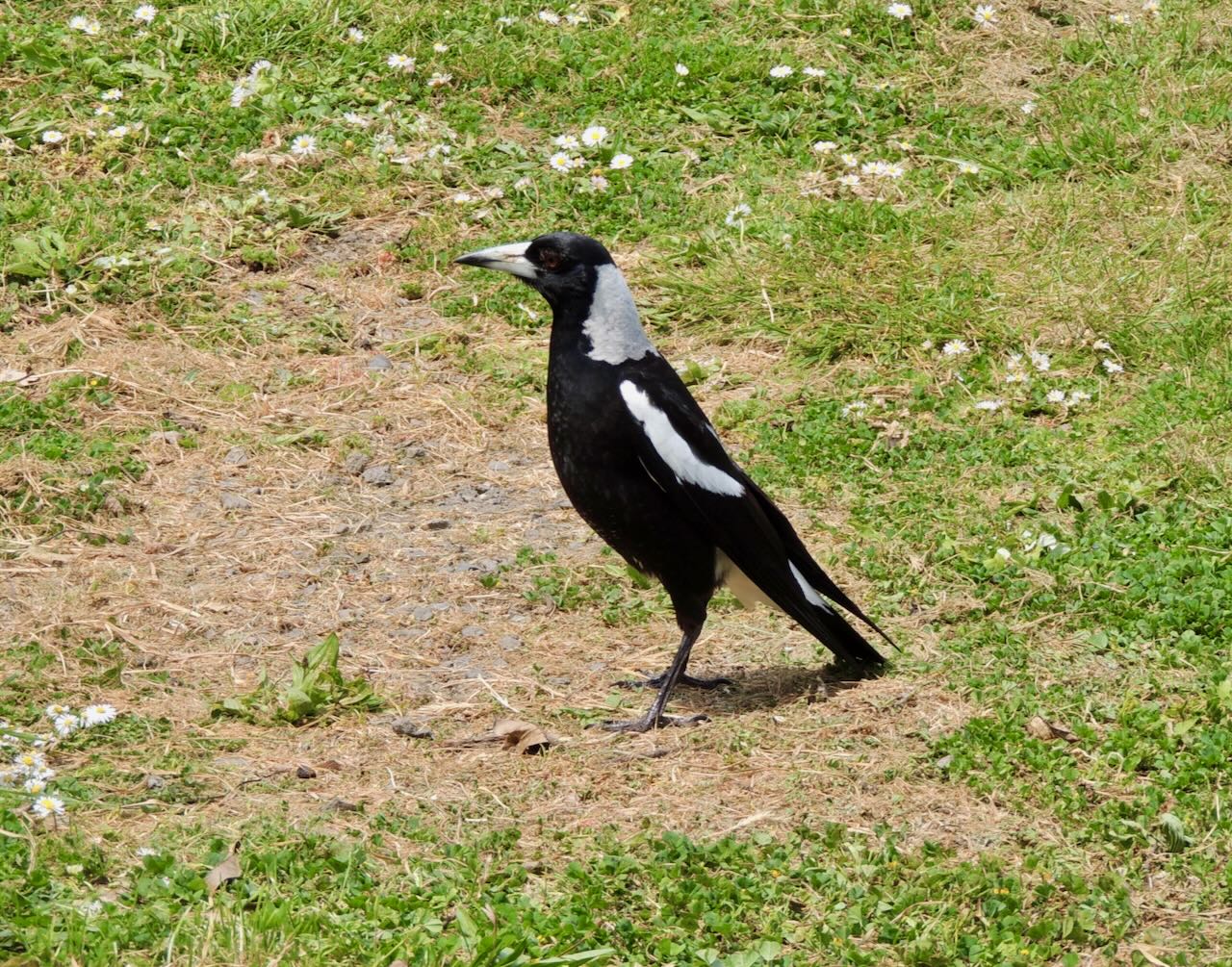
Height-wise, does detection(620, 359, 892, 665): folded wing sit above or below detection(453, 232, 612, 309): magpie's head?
below

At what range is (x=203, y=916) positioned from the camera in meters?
3.27

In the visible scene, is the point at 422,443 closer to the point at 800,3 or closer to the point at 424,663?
the point at 424,663

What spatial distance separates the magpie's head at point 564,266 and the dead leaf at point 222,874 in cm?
207

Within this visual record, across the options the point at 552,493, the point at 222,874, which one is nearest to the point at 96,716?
the point at 222,874

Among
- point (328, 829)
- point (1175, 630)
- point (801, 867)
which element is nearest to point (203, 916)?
point (328, 829)

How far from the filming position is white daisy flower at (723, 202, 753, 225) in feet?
24.2

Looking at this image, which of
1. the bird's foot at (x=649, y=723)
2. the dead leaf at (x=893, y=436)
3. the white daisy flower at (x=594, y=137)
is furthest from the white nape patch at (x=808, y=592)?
the white daisy flower at (x=594, y=137)

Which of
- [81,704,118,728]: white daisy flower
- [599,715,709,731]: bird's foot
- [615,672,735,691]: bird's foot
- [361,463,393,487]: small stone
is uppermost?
[81,704,118,728]: white daisy flower

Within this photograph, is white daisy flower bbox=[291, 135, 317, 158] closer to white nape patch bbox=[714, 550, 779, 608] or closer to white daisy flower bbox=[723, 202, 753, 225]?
white daisy flower bbox=[723, 202, 753, 225]

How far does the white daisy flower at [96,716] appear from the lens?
169 inches

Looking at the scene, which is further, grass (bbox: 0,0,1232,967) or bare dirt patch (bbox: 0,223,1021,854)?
bare dirt patch (bbox: 0,223,1021,854)

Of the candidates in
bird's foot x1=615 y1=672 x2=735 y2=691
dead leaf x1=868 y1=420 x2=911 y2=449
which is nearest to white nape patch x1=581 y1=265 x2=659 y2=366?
bird's foot x1=615 y1=672 x2=735 y2=691

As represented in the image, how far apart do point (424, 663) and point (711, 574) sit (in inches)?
37.9

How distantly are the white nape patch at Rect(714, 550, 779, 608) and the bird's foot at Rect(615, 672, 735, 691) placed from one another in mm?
277
